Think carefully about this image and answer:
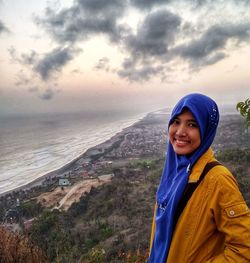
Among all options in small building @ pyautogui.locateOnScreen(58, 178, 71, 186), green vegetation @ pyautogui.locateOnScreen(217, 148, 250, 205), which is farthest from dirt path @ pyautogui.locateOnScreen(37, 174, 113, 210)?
green vegetation @ pyautogui.locateOnScreen(217, 148, 250, 205)

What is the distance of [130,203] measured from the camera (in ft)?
68.3

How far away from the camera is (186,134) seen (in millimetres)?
1614

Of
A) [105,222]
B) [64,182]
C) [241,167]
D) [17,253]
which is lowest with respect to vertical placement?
[64,182]

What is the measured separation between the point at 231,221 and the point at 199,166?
30cm

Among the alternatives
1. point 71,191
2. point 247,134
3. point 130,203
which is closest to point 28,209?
point 71,191

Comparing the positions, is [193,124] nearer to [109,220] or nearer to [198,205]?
[198,205]

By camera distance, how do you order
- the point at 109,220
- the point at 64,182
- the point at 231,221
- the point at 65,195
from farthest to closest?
1. the point at 64,182
2. the point at 65,195
3. the point at 109,220
4. the point at 231,221

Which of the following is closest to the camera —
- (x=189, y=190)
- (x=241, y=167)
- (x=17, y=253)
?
(x=189, y=190)

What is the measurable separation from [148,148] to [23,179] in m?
26.5

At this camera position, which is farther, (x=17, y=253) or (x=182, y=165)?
(x=17, y=253)

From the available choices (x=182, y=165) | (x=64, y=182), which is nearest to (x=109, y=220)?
(x=64, y=182)

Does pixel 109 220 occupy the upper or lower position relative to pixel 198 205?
lower

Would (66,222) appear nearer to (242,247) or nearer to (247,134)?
(242,247)

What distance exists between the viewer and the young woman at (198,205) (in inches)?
52.9
